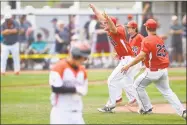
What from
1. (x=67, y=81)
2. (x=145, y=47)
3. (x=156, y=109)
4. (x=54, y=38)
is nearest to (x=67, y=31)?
(x=54, y=38)

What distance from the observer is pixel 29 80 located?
26156 millimetres

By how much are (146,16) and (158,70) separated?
15943 mm

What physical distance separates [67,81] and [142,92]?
5.50 metres

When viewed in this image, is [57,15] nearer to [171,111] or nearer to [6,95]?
[6,95]

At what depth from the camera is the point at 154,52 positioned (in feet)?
48.5

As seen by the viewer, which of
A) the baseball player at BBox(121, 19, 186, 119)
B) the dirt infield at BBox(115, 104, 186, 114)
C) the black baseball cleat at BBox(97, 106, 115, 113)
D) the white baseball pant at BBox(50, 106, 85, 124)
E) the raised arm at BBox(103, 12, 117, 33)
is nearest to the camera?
the white baseball pant at BBox(50, 106, 85, 124)

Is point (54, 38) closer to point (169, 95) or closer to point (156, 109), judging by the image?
point (156, 109)

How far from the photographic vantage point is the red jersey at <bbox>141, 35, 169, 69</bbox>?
48.0 ft

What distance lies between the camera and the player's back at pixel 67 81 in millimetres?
10180

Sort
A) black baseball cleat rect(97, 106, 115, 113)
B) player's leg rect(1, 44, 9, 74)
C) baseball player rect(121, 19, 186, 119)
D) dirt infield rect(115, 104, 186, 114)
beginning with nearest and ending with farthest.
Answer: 1. baseball player rect(121, 19, 186, 119)
2. black baseball cleat rect(97, 106, 115, 113)
3. dirt infield rect(115, 104, 186, 114)
4. player's leg rect(1, 44, 9, 74)

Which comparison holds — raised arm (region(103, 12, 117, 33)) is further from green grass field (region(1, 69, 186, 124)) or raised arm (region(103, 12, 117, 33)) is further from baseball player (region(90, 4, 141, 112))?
green grass field (region(1, 69, 186, 124))

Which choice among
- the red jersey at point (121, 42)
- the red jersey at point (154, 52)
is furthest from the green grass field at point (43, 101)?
the red jersey at point (121, 42)

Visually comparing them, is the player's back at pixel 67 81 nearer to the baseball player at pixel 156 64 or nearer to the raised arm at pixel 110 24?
the baseball player at pixel 156 64

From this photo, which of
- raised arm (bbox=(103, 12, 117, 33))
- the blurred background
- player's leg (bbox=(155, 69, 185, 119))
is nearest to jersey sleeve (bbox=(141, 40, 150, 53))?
player's leg (bbox=(155, 69, 185, 119))
